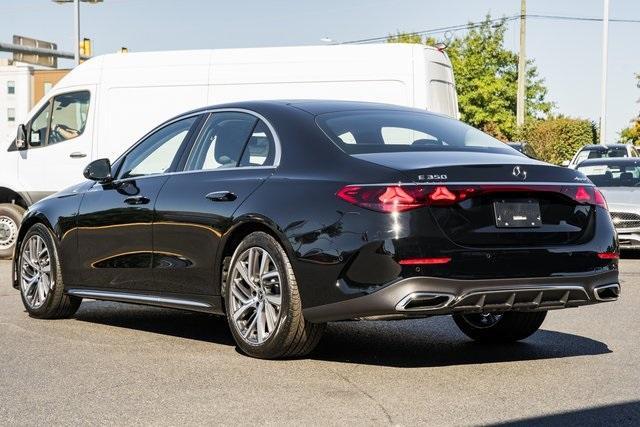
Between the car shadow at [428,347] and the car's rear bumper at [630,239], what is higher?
the car shadow at [428,347]

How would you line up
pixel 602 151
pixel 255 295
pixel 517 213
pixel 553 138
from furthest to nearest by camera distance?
pixel 553 138
pixel 602 151
pixel 255 295
pixel 517 213

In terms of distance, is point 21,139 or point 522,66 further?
point 522,66

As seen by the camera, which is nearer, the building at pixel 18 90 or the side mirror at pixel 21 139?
the side mirror at pixel 21 139

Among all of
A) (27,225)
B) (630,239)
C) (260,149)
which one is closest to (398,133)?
(260,149)

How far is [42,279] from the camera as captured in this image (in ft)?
31.6

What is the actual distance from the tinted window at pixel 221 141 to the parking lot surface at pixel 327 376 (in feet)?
3.85

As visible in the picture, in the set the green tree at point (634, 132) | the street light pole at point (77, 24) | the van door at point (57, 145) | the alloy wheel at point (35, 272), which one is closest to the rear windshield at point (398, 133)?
the alloy wheel at point (35, 272)

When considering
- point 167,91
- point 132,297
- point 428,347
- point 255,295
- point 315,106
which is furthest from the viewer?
point 167,91

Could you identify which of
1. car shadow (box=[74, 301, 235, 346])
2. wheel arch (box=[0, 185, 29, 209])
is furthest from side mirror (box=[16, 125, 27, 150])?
car shadow (box=[74, 301, 235, 346])

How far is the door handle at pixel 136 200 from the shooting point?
332 inches

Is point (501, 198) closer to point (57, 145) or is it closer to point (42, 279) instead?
point (42, 279)

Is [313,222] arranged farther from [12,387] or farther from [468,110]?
[468,110]

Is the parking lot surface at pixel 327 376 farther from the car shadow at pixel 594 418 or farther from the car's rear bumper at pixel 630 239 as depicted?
the car's rear bumper at pixel 630 239

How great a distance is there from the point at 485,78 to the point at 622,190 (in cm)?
5860
